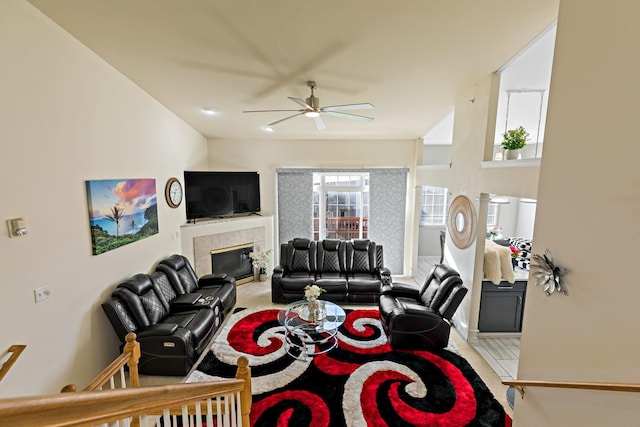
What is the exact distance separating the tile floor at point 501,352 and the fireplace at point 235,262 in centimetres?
435

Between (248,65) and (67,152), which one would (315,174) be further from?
(67,152)

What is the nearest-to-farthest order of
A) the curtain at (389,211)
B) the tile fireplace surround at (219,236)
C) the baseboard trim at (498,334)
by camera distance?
the baseboard trim at (498,334) < the tile fireplace surround at (219,236) < the curtain at (389,211)

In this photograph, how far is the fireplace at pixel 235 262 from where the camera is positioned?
5.69 metres

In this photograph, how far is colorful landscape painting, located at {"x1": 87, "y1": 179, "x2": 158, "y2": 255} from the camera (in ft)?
10.2

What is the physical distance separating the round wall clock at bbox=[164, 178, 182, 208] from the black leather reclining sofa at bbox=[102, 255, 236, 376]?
97cm

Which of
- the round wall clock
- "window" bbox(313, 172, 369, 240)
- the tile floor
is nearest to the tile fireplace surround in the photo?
the round wall clock

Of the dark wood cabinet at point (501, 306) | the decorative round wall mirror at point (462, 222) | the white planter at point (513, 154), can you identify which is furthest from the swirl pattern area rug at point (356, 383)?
the white planter at point (513, 154)

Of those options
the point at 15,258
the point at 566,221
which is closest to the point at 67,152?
the point at 15,258

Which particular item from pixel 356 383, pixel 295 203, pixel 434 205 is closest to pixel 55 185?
pixel 356 383

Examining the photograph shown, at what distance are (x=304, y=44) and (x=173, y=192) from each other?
3.42 metres

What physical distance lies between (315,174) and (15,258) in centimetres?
506

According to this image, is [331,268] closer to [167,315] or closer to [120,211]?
[167,315]

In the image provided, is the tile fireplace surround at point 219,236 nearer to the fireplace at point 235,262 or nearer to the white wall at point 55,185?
the fireplace at point 235,262

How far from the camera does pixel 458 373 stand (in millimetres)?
3336
